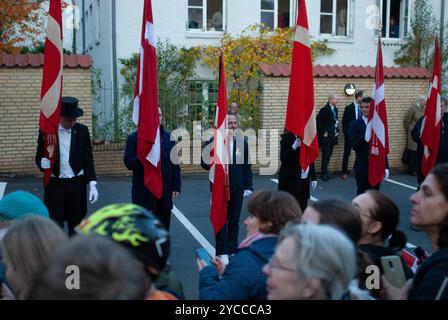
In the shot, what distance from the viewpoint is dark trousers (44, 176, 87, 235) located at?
231 inches

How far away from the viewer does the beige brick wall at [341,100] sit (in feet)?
43.3

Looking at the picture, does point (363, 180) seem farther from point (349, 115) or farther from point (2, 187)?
point (2, 187)

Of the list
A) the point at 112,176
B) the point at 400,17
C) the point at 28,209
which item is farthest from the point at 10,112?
the point at 400,17

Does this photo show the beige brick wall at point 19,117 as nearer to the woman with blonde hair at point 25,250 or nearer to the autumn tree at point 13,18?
the autumn tree at point 13,18

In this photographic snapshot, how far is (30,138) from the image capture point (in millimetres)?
11523

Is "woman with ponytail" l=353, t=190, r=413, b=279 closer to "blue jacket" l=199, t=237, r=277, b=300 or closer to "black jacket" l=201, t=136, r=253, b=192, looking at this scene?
"blue jacket" l=199, t=237, r=277, b=300

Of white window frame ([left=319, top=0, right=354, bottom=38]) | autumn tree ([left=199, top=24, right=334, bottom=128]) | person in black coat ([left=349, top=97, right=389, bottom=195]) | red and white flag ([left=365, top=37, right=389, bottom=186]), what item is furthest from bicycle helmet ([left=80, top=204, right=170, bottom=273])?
white window frame ([left=319, top=0, right=354, bottom=38])

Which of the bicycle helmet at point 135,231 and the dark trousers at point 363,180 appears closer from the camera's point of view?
the bicycle helmet at point 135,231

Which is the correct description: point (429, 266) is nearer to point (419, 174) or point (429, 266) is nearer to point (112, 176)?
point (419, 174)

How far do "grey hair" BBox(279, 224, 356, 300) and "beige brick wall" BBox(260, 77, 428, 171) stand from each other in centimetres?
1127

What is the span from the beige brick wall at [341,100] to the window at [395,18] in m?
4.80

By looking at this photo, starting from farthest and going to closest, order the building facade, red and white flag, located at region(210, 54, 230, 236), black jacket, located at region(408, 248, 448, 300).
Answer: the building facade, red and white flag, located at region(210, 54, 230, 236), black jacket, located at region(408, 248, 448, 300)

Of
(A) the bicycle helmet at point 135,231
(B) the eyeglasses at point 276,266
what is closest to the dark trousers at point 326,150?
(B) the eyeglasses at point 276,266

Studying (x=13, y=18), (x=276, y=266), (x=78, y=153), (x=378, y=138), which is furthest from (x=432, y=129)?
(x=13, y=18)
